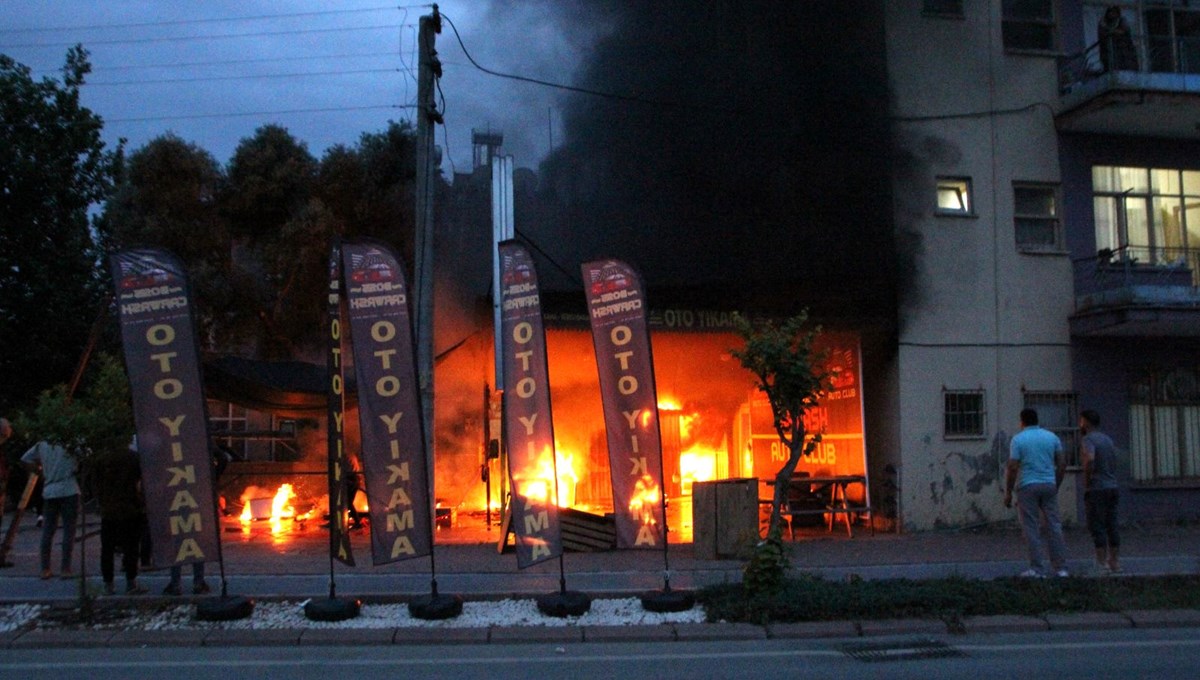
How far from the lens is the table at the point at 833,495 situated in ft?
46.9

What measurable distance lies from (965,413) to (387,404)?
9.86m

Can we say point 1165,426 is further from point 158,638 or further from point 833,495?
point 158,638

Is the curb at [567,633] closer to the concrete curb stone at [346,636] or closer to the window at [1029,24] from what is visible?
the concrete curb stone at [346,636]

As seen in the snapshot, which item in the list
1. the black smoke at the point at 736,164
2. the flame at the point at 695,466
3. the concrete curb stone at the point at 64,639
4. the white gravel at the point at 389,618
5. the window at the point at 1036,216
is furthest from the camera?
the flame at the point at 695,466

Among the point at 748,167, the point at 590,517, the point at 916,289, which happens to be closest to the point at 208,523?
the point at 590,517

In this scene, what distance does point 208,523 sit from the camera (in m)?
8.79

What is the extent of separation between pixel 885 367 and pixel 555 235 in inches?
223

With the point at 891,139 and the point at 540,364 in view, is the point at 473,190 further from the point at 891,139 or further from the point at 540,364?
the point at 540,364

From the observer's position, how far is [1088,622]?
883cm

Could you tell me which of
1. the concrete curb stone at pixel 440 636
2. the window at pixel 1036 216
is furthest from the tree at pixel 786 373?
the window at pixel 1036 216

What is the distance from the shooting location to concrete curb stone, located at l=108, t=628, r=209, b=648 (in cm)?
831

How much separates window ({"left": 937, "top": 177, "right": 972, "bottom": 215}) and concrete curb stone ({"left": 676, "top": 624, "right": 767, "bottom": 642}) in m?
9.15

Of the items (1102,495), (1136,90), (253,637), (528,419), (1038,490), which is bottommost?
(253,637)

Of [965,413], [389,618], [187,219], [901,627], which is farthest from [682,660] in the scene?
[187,219]
